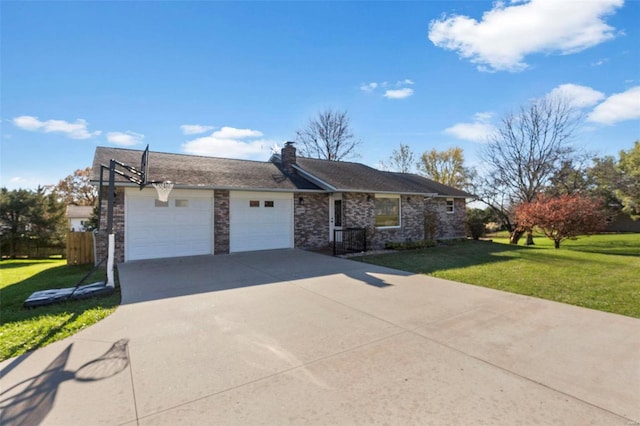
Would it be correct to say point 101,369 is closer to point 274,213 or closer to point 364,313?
point 364,313

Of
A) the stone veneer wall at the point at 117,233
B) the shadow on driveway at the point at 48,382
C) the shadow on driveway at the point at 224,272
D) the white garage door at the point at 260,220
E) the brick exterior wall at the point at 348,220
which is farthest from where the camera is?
the white garage door at the point at 260,220

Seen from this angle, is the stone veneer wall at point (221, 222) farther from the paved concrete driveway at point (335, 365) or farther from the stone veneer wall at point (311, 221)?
the paved concrete driveway at point (335, 365)

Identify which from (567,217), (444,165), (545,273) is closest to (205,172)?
(545,273)

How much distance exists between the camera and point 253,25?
10148 millimetres

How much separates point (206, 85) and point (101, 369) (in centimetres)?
1170

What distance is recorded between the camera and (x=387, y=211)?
48.3 ft

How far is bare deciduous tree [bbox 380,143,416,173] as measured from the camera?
34.2 meters

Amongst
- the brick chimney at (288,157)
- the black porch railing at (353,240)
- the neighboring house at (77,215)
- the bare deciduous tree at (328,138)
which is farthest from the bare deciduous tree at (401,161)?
the neighboring house at (77,215)

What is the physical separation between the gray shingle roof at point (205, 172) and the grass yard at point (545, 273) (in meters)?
5.00

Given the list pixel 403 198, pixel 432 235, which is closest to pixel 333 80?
pixel 403 198

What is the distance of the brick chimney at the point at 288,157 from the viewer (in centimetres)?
1481

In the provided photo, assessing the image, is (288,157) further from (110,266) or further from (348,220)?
(110,266)

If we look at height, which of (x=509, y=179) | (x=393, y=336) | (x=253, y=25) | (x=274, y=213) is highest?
(x=253, y=25)

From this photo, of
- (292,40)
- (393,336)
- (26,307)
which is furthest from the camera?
(292,40)
